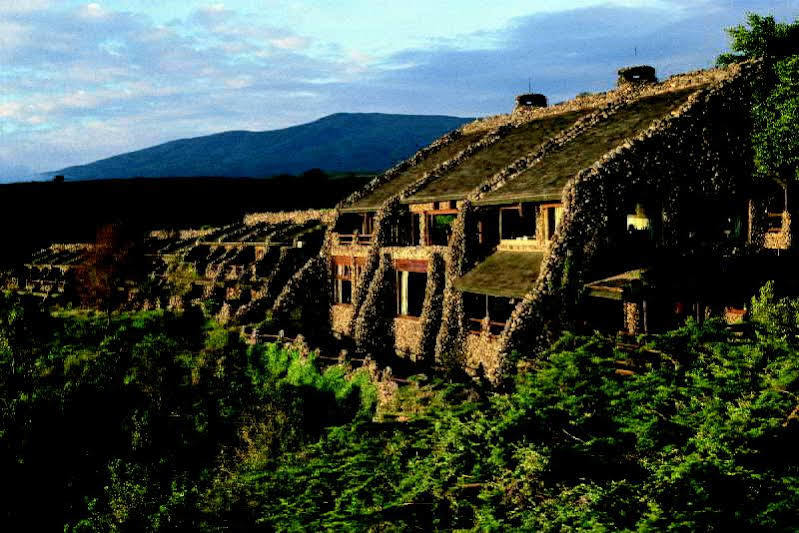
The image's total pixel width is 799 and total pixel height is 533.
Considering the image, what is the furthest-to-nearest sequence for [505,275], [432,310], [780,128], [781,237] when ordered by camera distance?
[432,310] < [505,275] < [781,237] < [780,128]

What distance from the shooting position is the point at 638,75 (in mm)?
38625

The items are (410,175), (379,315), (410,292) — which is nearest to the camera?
(379,315)

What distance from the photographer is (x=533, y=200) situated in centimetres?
2959

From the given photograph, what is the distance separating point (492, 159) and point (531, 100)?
860cm

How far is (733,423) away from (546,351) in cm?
954

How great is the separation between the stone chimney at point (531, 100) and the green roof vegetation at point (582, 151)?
32.9ft

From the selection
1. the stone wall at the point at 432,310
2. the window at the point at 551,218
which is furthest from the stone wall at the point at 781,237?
the stone wall at the point at 432,310

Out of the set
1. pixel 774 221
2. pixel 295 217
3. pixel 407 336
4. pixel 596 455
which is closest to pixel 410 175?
pixel 407 336

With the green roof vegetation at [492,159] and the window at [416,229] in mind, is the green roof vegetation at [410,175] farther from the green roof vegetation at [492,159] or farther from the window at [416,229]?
the green roof vegetation at [492,159]

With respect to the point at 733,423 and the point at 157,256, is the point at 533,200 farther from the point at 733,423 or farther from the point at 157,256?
the point at 157,256

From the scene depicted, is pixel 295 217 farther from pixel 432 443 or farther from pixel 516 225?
pixel 432 443

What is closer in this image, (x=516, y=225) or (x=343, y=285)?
(x=516, y=225)

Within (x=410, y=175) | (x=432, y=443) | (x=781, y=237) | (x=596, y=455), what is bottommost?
(x=432, y=443)

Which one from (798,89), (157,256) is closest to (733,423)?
(798,89)
